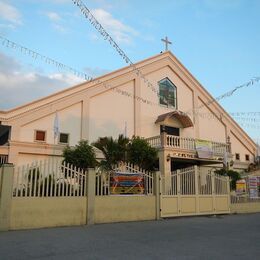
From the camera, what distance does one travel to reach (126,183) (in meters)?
14.0

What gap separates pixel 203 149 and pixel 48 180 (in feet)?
38.5

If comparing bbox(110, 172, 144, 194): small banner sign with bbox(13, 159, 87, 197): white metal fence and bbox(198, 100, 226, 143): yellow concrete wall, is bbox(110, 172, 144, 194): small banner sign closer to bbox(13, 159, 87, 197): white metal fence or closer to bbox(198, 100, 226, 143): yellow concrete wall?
bbox(13, 159, 87, 197): white metal fence

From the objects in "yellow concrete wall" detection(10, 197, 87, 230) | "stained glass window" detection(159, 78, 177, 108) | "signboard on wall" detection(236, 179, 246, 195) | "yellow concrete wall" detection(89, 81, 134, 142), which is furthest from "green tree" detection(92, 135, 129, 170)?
"stained glass window" detection(159, 78, 177, 108)

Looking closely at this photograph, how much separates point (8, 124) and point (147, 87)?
10209 millimetres

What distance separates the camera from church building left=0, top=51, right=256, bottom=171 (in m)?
19.2

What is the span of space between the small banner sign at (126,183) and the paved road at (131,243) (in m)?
1.85

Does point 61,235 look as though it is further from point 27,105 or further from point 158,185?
point 27,105

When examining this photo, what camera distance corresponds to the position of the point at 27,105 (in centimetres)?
1920

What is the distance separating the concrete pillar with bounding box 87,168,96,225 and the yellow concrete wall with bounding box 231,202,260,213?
8907 mm

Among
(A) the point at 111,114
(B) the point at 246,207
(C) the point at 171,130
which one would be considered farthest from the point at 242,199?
(A) the point at 111,114

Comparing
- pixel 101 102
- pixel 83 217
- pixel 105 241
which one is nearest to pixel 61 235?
pixel 105 241

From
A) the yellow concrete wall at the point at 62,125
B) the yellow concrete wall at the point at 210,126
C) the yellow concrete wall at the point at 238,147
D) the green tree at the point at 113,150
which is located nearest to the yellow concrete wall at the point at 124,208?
the green tree at the point at 113,150

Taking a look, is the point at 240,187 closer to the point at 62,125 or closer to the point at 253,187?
the point at 253,187

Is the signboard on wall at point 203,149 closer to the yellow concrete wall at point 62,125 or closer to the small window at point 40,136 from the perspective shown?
the yellow concrete wall at point 62,125
